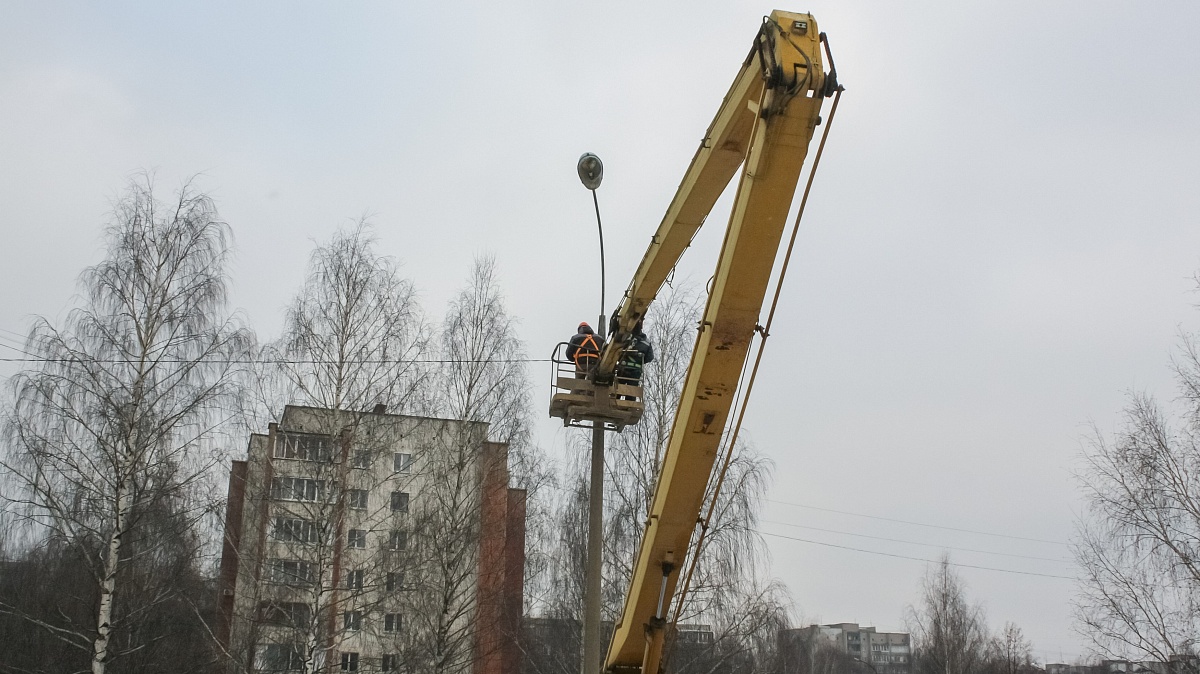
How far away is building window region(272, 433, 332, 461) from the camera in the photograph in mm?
19469

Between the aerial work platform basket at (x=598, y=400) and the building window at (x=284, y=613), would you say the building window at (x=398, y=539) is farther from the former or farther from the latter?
the aerial work platform basket at (x=598, y=400)

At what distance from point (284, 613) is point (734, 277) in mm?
14421

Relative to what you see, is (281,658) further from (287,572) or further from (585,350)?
(585,350)

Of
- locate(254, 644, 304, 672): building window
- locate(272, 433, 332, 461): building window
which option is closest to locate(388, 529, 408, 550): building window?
locate(272, 433, 332, 461): building window

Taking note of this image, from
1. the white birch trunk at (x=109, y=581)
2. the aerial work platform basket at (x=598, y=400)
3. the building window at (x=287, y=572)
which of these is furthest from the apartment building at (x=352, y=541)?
the aerial work platform basket at (x=598, y=400)

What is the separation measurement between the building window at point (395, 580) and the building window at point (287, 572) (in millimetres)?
1629

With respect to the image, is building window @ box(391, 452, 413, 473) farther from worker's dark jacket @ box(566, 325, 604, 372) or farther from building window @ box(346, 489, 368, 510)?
worker's dark jacket @ box(566, 325, 604, 372)

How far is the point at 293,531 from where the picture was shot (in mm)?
19312

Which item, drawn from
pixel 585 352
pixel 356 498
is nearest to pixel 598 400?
pixel 585 352

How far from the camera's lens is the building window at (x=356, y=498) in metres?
19.4

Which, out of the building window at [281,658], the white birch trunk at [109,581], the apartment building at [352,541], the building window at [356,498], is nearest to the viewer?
the white birch trunk at [109,581]

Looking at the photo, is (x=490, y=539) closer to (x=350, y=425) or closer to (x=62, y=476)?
(x=350, y=425)

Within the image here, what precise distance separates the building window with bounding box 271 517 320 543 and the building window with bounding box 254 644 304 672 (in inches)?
79.5

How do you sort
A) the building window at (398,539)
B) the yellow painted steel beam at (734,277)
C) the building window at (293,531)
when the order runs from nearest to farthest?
the yellow painted steel beam at (734,277) → the building window at (293,531) → the building window at (398,539)
